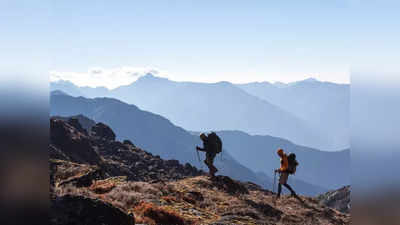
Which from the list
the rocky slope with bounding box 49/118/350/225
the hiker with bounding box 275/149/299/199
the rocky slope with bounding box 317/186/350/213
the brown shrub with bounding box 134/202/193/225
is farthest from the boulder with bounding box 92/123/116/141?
the brown shrub with bounding box 134/202/193/225

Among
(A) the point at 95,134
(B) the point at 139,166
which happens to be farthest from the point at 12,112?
(A) the point at 95,134

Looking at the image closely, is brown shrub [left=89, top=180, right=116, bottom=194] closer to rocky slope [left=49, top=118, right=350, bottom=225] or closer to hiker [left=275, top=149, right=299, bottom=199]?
rocky slope [left=49, top=118, right=350, bottom=225]

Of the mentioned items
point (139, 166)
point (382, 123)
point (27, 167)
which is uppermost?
point (382, 123)

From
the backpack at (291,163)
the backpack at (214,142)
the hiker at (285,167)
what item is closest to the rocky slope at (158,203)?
the hiker at (285,167)

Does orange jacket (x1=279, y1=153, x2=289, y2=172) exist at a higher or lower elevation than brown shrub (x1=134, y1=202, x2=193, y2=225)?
higher

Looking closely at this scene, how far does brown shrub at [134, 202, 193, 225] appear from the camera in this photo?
384 inches

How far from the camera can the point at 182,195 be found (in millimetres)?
14328

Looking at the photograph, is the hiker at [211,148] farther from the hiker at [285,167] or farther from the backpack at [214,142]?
the hiker at [285,167]

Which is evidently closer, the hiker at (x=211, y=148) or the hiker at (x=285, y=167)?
the hiker at (x=285, y=167)

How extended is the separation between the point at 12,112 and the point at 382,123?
12.4 ft

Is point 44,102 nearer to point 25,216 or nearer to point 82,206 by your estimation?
point 25,216

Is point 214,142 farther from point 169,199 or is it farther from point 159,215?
point 159,215

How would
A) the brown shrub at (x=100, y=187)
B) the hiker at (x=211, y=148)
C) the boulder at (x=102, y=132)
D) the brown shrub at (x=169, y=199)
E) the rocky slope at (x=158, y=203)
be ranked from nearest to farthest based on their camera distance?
the rocky slope at (x=158, y=203) → the brown shrub at (x=100, y=187) → the brown shrub at (x=169, y=199) → the hiker at (x=211, y=148) → the boulder at (x=102, y=132)

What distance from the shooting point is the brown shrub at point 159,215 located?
32.0ft
